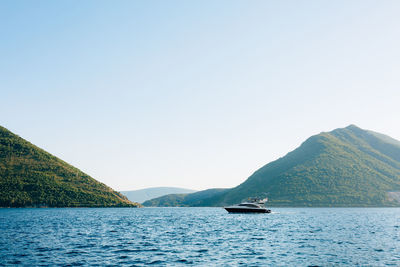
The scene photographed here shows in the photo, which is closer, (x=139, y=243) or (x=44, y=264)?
(x=44, y=264)

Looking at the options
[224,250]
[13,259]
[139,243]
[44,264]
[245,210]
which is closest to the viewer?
[44,264]

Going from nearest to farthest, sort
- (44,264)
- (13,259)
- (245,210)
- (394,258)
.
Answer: (44,264) → (13,259) → (394,258) → (245,210)

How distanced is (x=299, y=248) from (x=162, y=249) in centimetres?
2215

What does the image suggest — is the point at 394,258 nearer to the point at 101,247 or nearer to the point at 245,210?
the point at 101,247

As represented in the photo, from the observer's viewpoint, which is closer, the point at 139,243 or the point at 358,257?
the point at 358,257

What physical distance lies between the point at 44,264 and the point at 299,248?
37621 mm

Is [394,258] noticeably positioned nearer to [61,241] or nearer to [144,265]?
[144,265]

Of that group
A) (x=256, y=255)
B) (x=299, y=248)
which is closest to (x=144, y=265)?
(x=256, y=255)

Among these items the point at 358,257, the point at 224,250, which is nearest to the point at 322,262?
the point at 358,257

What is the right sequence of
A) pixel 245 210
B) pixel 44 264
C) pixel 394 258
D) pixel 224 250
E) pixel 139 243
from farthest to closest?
pixel 245 210 < pixel 139 243 < pixel 224 250 < pixel 394 258 < pixel 44 264

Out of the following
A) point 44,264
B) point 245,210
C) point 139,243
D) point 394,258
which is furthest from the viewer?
point 245,210

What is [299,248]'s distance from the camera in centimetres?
5309

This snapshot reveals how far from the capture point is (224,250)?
50.3 m

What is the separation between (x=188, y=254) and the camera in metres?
46.5
